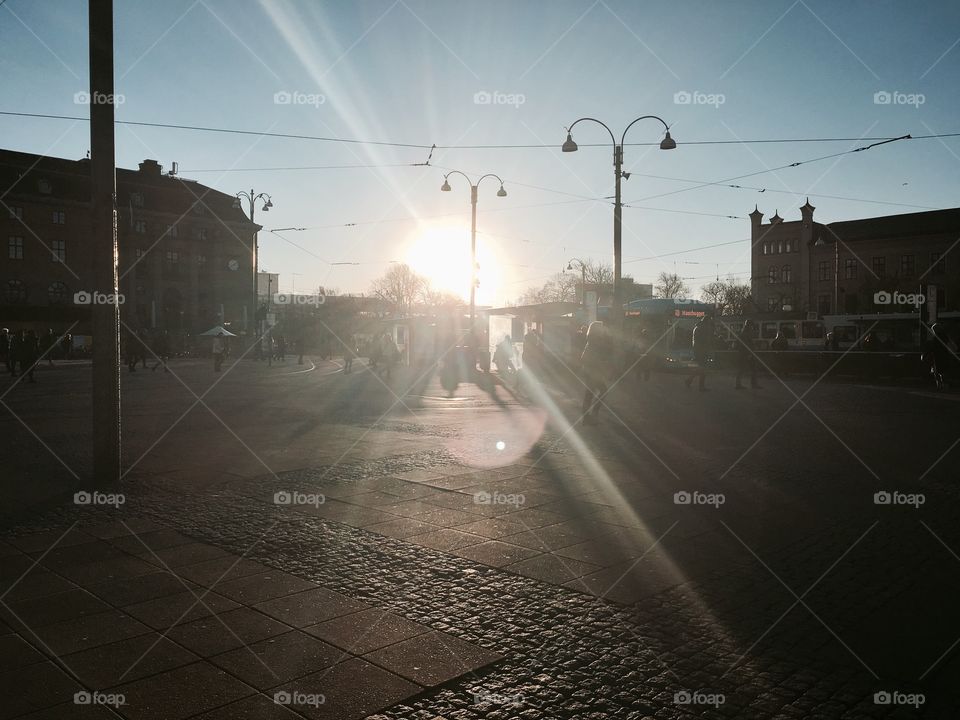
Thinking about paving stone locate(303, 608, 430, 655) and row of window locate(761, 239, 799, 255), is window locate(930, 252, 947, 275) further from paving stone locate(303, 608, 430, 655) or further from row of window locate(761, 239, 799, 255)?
paving stone locate(303, 608, 430, 655)

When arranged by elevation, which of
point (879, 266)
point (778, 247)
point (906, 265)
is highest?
point (778, 247)

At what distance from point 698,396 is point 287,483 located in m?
15.5

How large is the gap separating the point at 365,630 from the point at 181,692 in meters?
1.00

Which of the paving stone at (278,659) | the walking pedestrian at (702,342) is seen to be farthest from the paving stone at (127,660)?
the walking pedestrian at (702,342)

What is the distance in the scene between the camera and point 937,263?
7575 cm

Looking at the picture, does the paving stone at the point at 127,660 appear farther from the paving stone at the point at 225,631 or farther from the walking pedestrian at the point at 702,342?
the walking pedestrian at the point at 702,342

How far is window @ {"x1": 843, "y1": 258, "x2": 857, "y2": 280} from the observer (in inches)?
3290

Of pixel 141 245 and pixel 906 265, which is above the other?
pixel 141 245

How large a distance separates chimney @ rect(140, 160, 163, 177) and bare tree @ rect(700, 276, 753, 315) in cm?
6329

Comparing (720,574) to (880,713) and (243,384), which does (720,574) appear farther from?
(243,384)

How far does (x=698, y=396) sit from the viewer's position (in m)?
21.6

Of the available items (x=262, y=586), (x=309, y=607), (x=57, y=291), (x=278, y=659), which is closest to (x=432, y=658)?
(x=278, y=659)

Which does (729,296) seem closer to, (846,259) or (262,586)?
(846,259)

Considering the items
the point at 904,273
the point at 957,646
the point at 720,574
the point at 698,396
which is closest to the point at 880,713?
the point at 957,646
